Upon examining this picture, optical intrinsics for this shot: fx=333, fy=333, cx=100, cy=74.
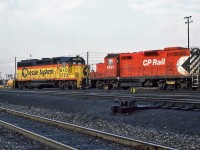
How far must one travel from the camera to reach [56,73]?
40156mm

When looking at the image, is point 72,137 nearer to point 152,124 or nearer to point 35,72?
point 152,124

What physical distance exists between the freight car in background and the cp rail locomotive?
3447mm

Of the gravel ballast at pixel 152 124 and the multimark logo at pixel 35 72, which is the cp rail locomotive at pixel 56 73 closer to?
the multimark logo at pixel 35 72

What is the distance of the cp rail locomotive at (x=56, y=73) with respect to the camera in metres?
38.7

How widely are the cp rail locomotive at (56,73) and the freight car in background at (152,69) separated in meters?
3.45

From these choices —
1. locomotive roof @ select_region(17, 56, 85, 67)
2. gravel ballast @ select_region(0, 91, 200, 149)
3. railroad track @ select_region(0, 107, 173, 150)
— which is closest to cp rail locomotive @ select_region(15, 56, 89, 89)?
locomotive roof @ select_region(17, 56, 85, 67)

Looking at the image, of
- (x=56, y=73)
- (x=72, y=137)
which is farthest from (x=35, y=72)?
(x=72, y=137)

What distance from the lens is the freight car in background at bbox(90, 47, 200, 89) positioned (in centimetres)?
2805

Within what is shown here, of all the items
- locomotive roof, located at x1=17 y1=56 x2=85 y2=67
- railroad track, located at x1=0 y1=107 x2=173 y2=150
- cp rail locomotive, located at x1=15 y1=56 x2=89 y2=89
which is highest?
locomotive roof, located at x1=17 y1=56 x2=85 y2=67

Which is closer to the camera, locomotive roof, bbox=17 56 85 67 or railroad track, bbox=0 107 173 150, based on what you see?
railroad track, bbox=0 107 173 150

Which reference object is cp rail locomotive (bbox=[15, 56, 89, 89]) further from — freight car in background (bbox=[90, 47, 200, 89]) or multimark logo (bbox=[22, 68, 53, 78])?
freight car in background (bbox=[90, 47, 200, 89])

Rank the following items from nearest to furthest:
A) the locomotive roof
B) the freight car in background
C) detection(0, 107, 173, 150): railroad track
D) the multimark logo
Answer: detection(0, 107, 173, 150): railroad track → the freight car in background → the locomotive roof → the multimark logo

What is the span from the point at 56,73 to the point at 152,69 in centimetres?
1403

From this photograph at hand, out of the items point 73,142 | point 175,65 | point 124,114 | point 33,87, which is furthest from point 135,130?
point 33,87
